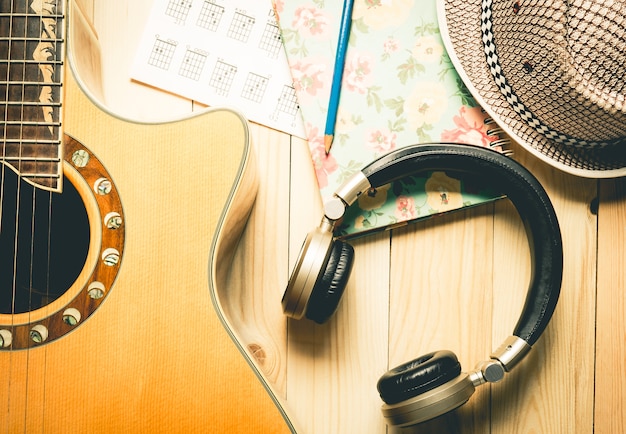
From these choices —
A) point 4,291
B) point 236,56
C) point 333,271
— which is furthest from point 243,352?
point 236,56

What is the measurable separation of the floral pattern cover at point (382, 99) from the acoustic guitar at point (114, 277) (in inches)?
8.4

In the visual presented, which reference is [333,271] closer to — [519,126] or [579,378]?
[519,126]

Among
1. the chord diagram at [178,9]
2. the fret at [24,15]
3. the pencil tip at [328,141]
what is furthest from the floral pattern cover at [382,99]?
the fret at [24,15]

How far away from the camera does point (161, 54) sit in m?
0.75

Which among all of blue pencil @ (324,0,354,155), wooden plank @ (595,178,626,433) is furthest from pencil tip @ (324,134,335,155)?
wooden plank @ (595,178,626,433)

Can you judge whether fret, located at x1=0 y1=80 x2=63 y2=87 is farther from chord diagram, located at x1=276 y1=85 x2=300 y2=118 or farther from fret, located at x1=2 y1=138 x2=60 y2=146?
chord diagram, located at x1=276 y1=85 x2=300 y2=118

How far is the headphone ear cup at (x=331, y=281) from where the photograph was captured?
2.07ft

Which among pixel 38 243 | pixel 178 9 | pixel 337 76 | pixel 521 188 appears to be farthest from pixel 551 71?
pixel 38 243

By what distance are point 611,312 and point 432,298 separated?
0.28m

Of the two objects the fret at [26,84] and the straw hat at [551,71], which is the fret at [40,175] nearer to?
the fret at [26,84]

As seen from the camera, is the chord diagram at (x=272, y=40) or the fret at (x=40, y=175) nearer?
the fret at (x=40, y=175)

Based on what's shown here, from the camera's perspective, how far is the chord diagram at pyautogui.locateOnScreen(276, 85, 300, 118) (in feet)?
2.47

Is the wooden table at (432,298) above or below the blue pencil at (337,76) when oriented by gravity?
below

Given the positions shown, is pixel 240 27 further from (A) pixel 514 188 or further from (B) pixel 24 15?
(A) pixel 514 188
